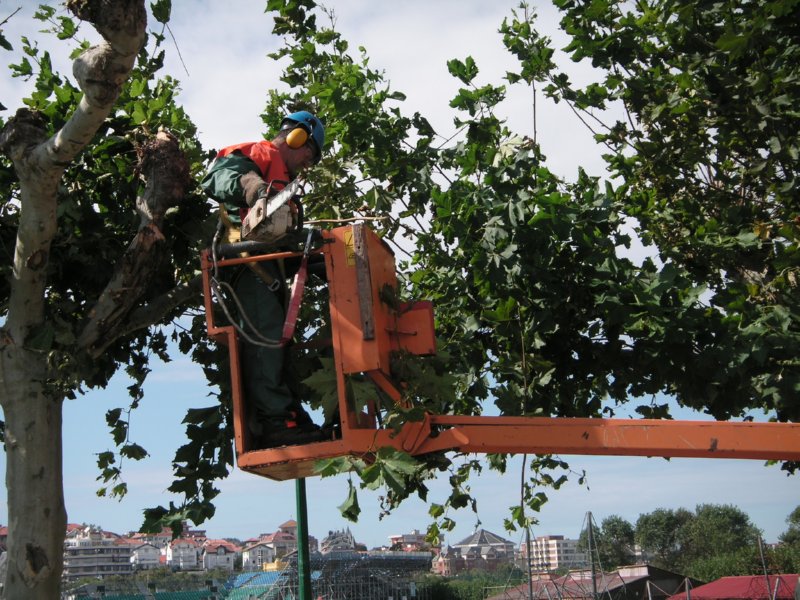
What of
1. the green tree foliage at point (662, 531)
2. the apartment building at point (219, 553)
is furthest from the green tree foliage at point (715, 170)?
the green tree foliage at point (662, 531)

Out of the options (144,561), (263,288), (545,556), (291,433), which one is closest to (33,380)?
(263,288)

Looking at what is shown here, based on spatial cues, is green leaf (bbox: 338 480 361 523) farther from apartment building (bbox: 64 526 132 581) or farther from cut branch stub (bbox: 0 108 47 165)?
apartment building (bbox: 64 526 132 581)

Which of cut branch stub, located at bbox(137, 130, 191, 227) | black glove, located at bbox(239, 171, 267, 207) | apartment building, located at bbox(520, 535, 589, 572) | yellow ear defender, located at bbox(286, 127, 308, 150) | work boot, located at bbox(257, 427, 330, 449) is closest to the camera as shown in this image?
work boot, located at bbox(257, 427, 330, 449)

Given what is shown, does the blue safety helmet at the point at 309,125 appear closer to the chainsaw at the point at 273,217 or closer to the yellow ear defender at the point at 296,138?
the yellow ear defender at the point at 296,138

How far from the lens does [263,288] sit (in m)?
4.94

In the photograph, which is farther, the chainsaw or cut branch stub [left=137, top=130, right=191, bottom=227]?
cut branch stub [left=137, top=130, right=191, bottom=227]

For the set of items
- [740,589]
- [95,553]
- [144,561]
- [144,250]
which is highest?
[144,250]

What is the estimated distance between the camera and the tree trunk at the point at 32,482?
523 cm

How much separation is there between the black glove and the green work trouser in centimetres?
40

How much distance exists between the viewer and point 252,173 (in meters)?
4.79

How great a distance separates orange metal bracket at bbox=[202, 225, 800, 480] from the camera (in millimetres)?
4422

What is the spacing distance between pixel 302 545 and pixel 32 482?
260 centimetres

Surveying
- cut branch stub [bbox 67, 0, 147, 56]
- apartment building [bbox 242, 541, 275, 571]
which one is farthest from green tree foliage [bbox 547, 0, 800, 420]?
apartment building [bbox 242, 541, 275, 571]

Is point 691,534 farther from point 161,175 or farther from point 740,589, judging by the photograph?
point 161,175
